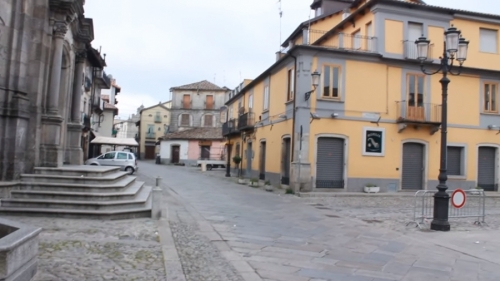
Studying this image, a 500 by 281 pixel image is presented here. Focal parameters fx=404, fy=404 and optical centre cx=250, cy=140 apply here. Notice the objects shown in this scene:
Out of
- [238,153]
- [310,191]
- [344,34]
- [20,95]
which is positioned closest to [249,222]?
[20,95]

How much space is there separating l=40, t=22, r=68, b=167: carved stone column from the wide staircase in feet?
2.44

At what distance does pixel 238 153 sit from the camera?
30594 mm

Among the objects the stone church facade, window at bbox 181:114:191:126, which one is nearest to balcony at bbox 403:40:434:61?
the stone church facade

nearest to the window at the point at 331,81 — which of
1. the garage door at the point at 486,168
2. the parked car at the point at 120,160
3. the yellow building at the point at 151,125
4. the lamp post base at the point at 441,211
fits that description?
the garage door at the point at 486,168

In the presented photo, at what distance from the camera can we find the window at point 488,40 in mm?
21234

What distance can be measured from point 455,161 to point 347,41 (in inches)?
329

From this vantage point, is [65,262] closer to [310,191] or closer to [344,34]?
[310,191]

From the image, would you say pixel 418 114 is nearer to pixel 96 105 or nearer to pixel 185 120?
pixel 96 105

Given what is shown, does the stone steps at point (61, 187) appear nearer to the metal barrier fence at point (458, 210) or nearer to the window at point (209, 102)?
the metal barrier fence at point (458, 210)

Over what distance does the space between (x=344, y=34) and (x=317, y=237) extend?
1611cm

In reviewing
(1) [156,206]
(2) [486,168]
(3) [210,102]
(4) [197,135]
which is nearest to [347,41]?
(2) [486,168]

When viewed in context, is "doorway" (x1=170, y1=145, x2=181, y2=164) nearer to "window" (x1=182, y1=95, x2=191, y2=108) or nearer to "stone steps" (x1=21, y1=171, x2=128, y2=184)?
"window" (x1=182, y1=95, x2=191, y2=108)

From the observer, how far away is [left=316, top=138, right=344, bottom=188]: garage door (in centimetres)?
1862

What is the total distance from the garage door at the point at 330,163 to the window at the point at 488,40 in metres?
9.67
